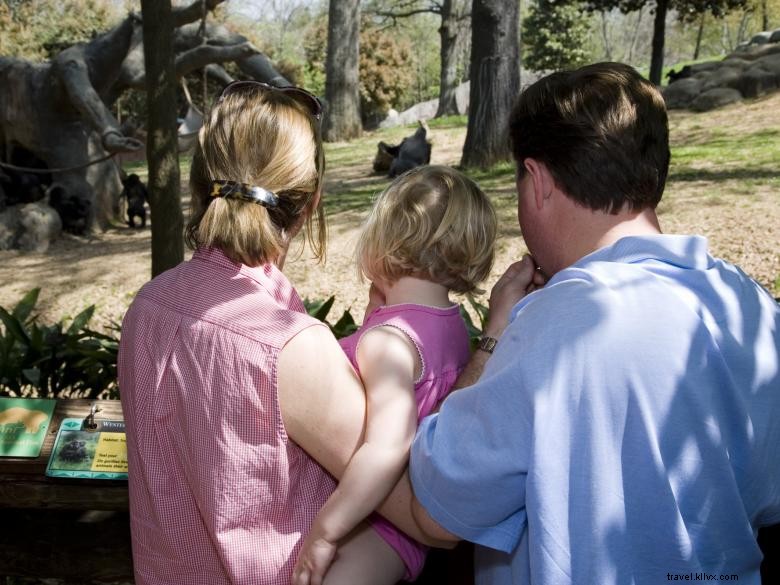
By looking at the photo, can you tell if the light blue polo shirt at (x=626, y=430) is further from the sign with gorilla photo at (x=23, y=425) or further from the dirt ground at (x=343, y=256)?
the dirt ground at (x=343, y=256)

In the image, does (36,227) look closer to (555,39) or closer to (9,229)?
(9,229)

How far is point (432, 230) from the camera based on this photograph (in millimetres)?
2041

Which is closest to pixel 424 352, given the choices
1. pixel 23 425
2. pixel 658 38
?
pixel 23 425

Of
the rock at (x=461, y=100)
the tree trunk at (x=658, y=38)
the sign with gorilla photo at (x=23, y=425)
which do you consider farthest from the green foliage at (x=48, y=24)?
the sign with gorilla photo at (x=23, y=425)

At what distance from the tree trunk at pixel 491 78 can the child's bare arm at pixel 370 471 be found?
400 inches

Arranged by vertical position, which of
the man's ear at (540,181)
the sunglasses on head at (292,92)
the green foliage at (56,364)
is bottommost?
the green foliage at (56,364)

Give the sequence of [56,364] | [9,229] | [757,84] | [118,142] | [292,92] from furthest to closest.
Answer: [757,84]
[9,229]
[118,142]
[56,364]
[292,92]

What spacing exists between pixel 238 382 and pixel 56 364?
2.64 metres

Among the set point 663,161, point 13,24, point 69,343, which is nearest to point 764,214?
point 69,343

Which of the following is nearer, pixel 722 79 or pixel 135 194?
pixel 135 194

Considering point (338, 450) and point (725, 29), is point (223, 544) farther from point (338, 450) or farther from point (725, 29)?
point (725, 29)

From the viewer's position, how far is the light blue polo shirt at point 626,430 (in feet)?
4.50

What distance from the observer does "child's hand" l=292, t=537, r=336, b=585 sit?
1722 mm

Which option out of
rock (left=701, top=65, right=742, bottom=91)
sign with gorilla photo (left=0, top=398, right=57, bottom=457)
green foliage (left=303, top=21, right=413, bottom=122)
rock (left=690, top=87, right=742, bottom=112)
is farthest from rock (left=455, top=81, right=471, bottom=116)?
sign with gorilla photo (left=0, top=398, right=57, bottom=457)
